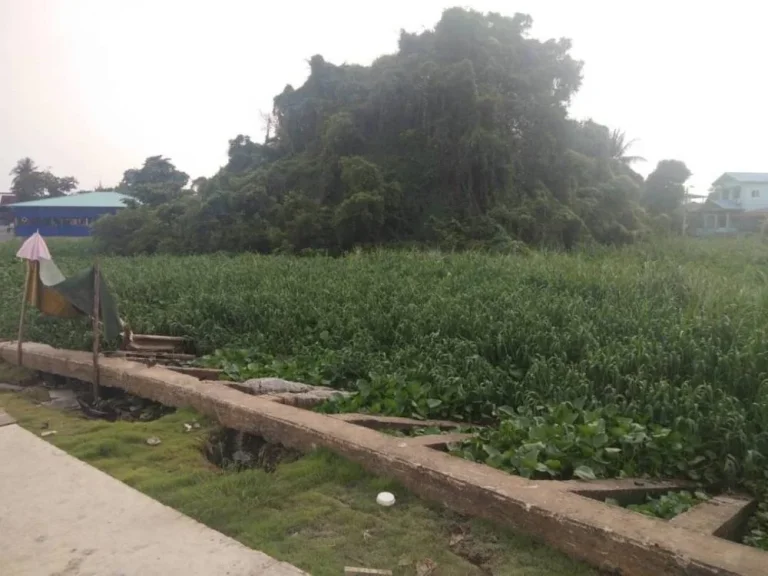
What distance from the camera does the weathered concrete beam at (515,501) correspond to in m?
2.78

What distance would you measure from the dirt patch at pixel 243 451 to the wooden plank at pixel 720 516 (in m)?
2.52

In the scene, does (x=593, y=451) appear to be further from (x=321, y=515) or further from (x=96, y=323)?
(x=96, y=323)

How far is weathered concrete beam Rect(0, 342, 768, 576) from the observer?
2775 mm

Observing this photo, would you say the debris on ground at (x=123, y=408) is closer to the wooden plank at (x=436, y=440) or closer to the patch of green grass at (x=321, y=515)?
the patch of green grass at (x=321, y=515)

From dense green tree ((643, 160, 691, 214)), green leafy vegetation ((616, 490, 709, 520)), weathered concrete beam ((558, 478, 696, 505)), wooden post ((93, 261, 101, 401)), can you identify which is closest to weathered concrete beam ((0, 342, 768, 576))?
weathered concrete beam ((558, 478, 696, 505))

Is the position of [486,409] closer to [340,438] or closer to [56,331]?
[340,438]

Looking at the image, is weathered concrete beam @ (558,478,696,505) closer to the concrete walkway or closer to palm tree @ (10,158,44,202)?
the concrete walkway

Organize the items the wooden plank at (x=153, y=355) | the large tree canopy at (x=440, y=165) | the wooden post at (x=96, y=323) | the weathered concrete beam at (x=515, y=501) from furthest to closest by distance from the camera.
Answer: the large tree canopy at (x=440, y=165) < the wooden plank at (x=153, y=355) < the wooden post at (x=96, y=323) < the weathered concrete beam at (x=515, y=501)

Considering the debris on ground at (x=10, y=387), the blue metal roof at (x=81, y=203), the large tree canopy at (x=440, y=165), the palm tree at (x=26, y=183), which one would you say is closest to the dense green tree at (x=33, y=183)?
the palm tree at (x=26, y=183)

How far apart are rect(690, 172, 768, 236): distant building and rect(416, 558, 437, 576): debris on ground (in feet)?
124

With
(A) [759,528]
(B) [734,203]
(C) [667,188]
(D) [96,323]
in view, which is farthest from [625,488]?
(B) [734,203]

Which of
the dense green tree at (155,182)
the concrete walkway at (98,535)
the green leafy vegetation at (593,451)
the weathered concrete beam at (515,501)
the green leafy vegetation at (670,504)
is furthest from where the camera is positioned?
the dense green tree at (155,182)

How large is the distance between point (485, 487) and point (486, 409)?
80.8 inches

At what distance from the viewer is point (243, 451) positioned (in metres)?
5.10
